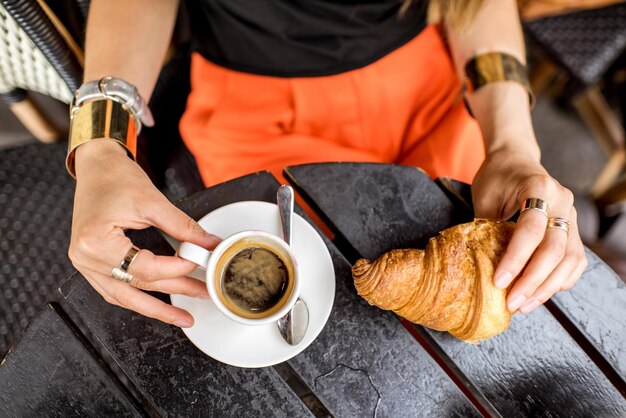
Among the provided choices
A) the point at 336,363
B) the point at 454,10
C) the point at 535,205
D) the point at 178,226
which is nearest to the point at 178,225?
the point at 178,226

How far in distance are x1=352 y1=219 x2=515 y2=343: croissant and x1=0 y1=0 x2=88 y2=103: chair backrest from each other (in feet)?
2.56

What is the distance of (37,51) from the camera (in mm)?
979

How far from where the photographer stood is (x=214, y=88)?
42.2 inches

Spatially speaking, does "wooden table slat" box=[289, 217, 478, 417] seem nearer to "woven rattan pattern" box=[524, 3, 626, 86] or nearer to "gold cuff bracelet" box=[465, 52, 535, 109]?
"gold cuff bracelet" box=[465, 52, 535, 109]

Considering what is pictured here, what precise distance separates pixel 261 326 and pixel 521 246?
44 centimetres

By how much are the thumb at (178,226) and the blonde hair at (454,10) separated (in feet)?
2.14

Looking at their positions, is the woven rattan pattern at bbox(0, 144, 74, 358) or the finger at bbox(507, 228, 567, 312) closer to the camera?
the finger at bbox(507, 228, 567, 312)

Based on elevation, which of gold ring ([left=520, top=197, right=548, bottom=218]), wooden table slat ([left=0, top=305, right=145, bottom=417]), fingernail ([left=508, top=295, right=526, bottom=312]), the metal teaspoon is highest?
gold ring ([left=520, top=197, right=548, bottom=218])

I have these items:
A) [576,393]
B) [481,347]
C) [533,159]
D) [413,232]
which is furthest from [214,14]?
[576,393]

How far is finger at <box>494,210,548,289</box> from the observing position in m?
0.71

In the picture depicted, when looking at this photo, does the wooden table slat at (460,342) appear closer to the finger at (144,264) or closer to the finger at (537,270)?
the finger at (537,270)

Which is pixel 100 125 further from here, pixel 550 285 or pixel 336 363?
pixel 550 285

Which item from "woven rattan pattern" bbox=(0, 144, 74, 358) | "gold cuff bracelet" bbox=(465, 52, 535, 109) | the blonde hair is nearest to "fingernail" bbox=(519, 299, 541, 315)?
"gold cuff bracelet" bbox=(465, 52, 535, 109)

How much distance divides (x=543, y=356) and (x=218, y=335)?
22.8 inches
